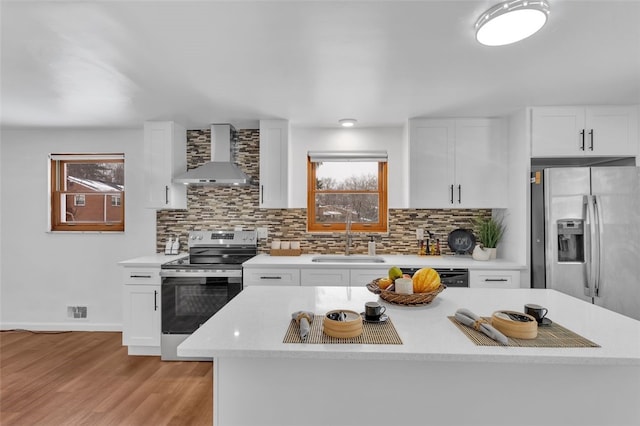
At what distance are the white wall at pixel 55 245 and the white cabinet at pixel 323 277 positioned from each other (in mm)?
2017

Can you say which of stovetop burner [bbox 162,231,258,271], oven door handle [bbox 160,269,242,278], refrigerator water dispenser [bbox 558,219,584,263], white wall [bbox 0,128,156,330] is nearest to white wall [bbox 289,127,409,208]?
stovetop burner [bbox 162,231,258,271]

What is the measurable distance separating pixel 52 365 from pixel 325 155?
10.9ft

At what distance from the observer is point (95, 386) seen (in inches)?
104

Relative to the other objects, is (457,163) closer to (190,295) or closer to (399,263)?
(399,263)

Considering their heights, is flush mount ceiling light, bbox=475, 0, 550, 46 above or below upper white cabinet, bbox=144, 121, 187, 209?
above

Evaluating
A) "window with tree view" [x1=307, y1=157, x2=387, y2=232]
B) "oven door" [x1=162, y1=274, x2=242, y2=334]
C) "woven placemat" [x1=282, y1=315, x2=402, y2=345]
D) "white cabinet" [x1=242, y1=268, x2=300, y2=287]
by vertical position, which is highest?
"window with tree view" [x1=307, y1=157, x2=387, y2=232]

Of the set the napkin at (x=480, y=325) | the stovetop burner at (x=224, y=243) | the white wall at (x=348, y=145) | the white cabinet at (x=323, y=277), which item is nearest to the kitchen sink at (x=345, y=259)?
the white cabinet at (x=323, y=277)

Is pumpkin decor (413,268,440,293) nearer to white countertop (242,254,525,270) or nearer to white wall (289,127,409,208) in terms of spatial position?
white countertop (242,254,525,270)

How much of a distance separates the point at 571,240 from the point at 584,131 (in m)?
1.05

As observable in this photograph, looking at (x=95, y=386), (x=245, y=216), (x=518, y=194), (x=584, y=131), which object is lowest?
(x=95, y=386)

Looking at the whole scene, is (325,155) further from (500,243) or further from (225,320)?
(225,320)

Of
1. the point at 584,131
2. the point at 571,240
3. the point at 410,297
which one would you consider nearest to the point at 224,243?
the point at 410,297

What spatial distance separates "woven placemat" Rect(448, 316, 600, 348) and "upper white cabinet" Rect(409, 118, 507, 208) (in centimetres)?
215

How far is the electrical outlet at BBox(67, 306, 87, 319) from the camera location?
12.7 ft
